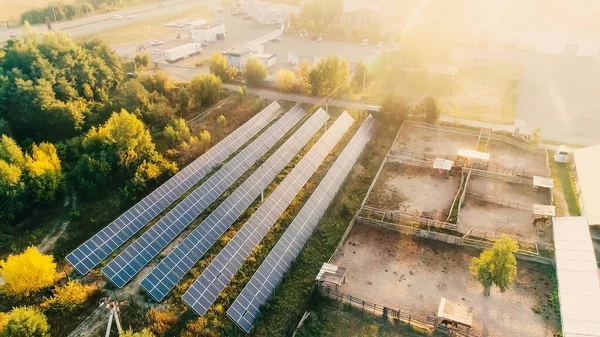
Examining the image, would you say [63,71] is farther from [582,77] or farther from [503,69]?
[582,77]

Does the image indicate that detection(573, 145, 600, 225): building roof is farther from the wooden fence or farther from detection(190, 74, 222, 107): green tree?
detection(190, 74, 222, 107): green tree

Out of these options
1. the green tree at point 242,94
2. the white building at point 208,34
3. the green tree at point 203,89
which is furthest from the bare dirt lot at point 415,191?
the white building at point 208,34

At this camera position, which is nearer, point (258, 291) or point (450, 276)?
point (258, 291)

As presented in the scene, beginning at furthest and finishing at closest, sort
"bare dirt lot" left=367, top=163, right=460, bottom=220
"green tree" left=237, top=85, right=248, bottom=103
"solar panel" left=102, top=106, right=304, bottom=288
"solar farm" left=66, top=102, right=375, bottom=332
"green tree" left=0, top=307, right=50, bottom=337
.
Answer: "green tree" left=237, top=85, right=248, bottom=103, "bare dirt lot" left=367, top=163, right=460, bottom=220, "solar panel" left=102, top=106, right=304, bottom=288, "solar farm" left=66, top=102, right=375, bottom=332, "green tree" left=0, top=307, right=50, bottom=337

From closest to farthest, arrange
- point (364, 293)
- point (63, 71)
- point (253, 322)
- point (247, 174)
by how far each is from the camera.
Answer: point (253, 322) < point (364, 293) < point (247, 174) < point (63, 71)

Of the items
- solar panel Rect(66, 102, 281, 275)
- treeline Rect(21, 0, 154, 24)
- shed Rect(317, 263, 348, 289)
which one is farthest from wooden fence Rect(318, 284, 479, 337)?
treeline Rect(21, 0, 154, 24)

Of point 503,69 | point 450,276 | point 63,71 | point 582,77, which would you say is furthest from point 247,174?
point 582,77
